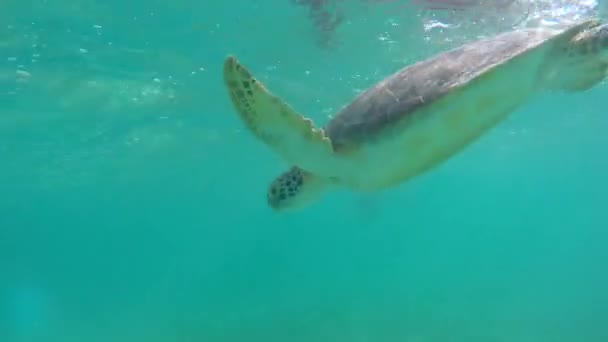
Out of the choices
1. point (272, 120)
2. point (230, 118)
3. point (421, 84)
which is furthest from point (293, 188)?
point (230, 118)

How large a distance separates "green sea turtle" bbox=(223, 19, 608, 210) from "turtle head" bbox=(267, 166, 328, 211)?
51 cm

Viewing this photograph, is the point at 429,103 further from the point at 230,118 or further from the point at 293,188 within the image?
the point at 230,118

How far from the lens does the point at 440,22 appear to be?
1261 cm

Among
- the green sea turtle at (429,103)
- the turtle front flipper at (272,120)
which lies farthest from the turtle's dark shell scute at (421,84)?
the turtle front flipper at (272,120)

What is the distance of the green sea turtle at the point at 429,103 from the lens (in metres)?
3.42

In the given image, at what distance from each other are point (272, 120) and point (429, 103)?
121cm

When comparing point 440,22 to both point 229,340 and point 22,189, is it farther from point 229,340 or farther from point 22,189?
point 22,189

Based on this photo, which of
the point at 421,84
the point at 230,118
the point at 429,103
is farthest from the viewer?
the point at 230,118

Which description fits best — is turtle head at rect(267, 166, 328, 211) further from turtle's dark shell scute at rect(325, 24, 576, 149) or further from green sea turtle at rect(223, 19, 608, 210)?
turtle's dark shell scute at rect(325, 24, 576, 149)

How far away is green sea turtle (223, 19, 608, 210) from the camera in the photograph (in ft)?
11.2

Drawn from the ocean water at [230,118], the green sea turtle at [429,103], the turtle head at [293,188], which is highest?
the ocean water at [230,118]

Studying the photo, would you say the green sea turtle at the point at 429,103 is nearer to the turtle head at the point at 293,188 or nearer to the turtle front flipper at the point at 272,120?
the turtle front flipper at the point at 272,120

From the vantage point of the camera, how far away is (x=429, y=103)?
3.51 metres

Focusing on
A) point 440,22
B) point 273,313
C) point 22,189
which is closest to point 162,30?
point 440,22
